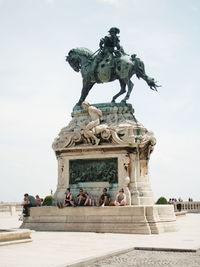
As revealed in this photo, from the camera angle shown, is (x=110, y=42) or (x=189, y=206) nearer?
(x=110, y=42)

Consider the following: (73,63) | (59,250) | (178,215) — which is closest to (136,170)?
(73,63)

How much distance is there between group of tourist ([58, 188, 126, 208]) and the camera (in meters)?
18.5

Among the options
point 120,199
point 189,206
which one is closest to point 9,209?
point 189,206

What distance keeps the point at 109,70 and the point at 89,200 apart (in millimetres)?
6536

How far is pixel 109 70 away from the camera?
71.7 ft

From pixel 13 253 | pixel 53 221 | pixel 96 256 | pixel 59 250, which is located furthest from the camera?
pixel 53 221

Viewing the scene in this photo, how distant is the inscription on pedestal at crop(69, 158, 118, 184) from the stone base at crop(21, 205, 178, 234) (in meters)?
1.85

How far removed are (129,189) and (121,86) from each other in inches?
210

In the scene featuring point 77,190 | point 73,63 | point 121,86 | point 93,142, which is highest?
point 73,63

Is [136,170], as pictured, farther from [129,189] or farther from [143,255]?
[143,255]

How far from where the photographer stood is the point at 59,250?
12.0m

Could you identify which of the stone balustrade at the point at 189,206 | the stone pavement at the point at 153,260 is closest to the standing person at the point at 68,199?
the stone pavement at the point at 153,260

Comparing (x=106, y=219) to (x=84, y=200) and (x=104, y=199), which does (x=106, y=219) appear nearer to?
(x=104, y=199)

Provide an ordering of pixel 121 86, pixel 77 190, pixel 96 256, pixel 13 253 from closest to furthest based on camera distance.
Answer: pixel 96 256, pixel 13 253, pixel 77 190, pixel 121 86
